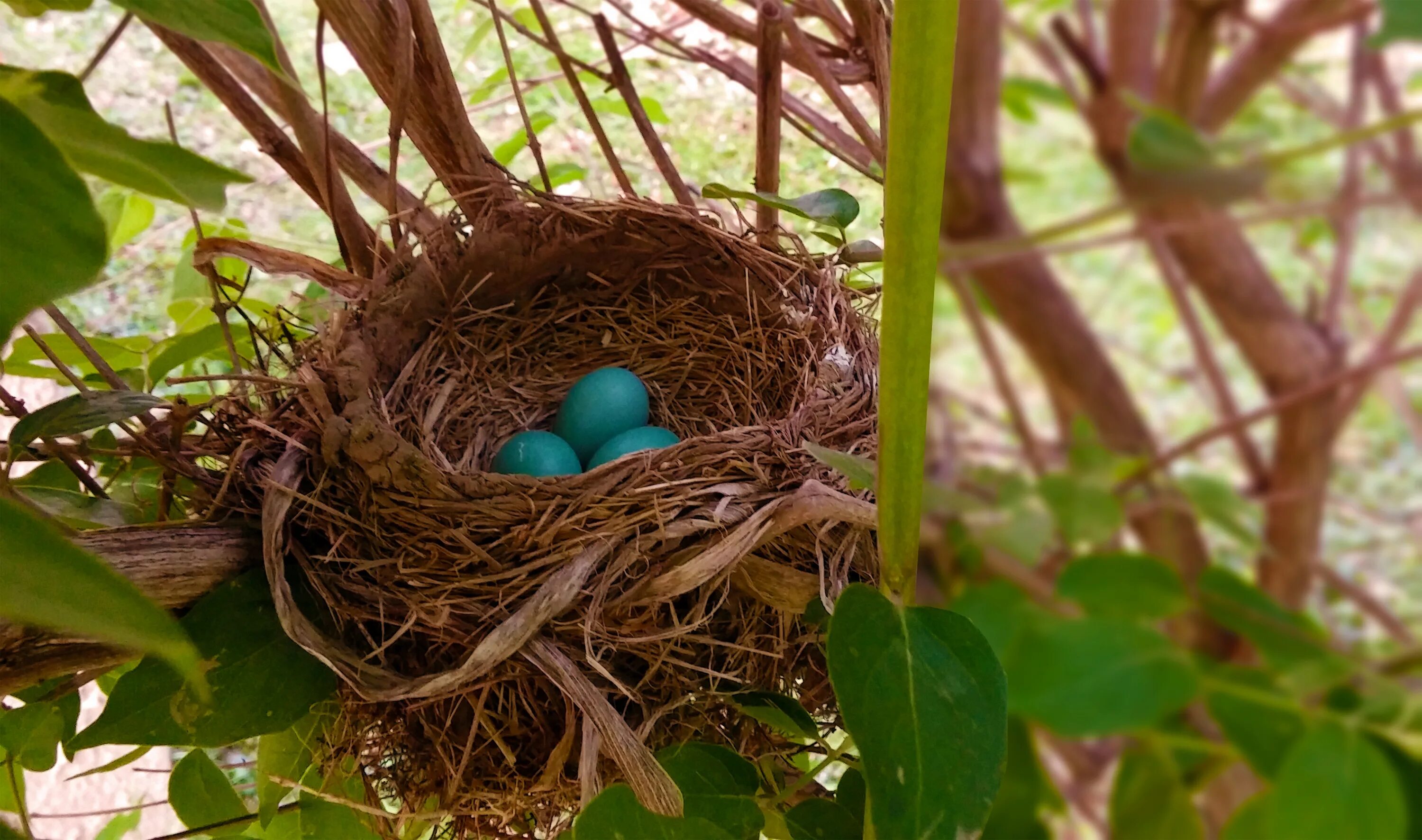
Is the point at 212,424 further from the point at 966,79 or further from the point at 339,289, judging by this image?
the point at 966,79

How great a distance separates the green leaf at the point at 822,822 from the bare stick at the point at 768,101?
0.88ft

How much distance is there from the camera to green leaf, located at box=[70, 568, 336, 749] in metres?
0.31

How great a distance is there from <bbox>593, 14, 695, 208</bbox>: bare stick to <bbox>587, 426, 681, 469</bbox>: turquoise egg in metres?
0.16

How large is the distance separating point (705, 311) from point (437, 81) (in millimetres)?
276

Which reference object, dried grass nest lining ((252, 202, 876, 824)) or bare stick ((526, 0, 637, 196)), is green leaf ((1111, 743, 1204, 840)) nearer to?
dried grass nest lining ((252, 202, 876, 824))

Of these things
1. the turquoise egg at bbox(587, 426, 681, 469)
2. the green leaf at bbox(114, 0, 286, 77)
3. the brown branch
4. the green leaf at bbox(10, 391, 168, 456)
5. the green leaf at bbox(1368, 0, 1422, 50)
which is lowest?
the turquoise egg at bbox(587, 426, 681, 469)

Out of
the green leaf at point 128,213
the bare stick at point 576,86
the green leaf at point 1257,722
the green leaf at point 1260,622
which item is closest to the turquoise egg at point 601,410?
the bare stick at point 576,86

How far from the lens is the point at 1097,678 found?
0.80 metres

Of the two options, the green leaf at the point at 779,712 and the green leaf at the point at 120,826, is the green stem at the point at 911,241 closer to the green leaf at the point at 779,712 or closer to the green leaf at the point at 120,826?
the green leaf at the point at 779,712

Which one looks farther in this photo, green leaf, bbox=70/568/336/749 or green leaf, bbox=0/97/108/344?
green leaf, bbox=70/568/336/749

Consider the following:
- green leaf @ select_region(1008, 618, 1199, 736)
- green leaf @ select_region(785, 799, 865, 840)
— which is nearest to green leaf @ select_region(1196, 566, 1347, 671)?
green leaf @ select_region(1008, 618, 1199, 736)

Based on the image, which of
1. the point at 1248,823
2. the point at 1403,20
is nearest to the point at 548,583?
the point at 1403,20

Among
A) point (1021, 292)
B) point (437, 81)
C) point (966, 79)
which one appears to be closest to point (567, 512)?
point (437, 81)

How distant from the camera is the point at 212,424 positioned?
0.38 meters
